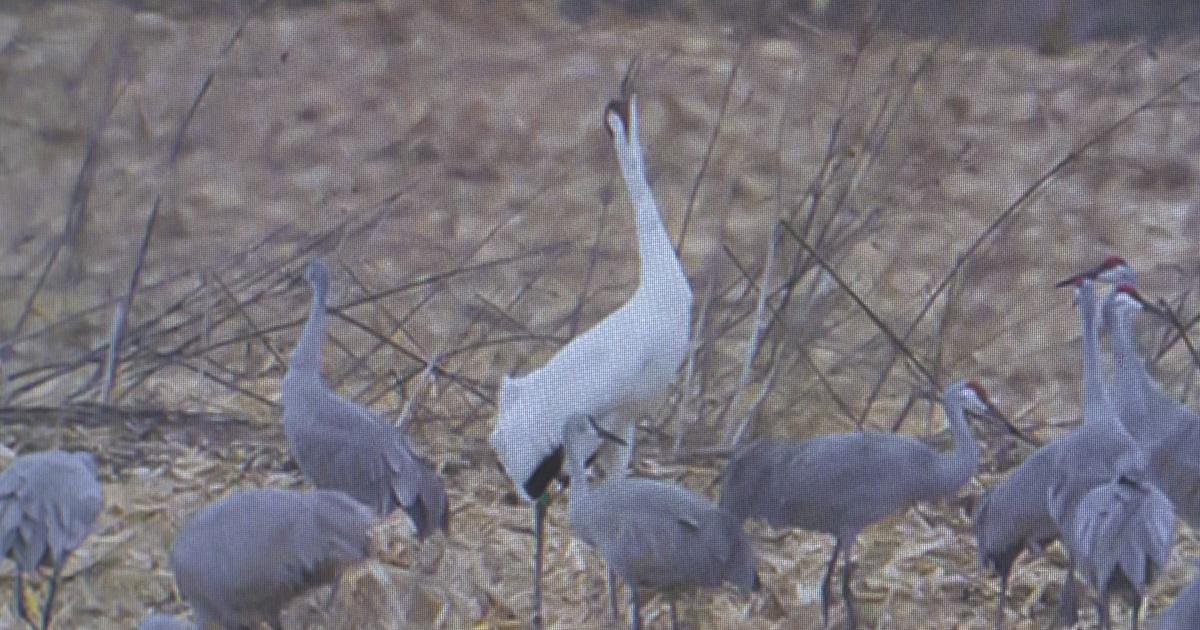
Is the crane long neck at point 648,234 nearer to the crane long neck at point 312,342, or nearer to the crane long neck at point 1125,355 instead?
the crane long neck at point 312,342

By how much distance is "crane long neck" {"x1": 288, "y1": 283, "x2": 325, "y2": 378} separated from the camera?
2.73 m

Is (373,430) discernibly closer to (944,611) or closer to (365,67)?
(365,67)

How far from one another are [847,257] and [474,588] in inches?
28.5

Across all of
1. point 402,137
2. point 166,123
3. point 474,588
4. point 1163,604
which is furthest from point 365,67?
point 1163,604

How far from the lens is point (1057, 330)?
111 inches

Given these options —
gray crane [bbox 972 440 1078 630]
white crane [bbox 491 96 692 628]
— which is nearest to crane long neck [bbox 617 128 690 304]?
white crane [bbox 491 96 692 628]

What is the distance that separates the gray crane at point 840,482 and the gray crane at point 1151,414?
23 cm

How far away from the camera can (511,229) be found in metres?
2.81

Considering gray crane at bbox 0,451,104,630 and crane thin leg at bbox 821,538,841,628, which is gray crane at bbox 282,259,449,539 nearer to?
gray crane at bbox 0,451,104,630

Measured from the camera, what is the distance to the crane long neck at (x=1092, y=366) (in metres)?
2.54

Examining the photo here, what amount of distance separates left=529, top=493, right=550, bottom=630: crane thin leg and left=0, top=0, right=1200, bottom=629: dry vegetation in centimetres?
4

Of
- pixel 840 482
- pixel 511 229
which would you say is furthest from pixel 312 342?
pixel 840 482

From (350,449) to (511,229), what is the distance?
394 millimetres

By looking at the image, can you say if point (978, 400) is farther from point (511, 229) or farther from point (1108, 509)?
point (511, 229)
